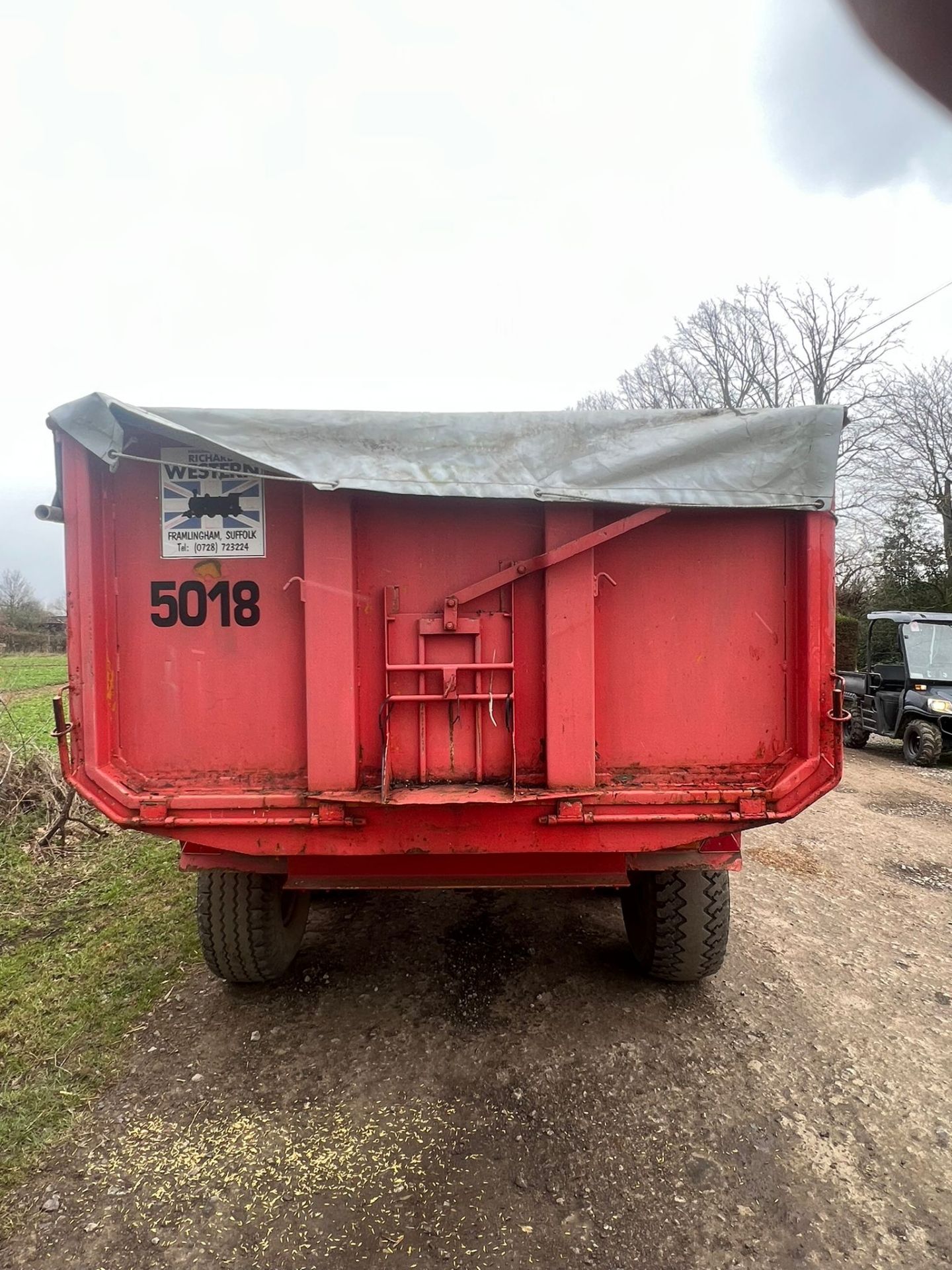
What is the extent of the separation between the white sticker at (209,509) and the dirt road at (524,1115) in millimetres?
2197

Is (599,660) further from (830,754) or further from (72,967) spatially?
(72,967)

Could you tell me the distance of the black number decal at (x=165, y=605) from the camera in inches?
105

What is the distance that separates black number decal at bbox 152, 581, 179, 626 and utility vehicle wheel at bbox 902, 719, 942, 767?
10.6 meters

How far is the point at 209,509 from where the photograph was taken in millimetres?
2645

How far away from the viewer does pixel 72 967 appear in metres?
3.63

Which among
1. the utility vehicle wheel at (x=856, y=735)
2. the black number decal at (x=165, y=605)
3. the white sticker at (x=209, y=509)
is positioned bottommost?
the utility vehicle wheel at (x=856, y=735)

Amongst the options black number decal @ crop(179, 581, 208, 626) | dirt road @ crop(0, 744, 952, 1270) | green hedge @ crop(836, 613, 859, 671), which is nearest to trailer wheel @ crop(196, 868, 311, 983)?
dirt road @ crop(0, 744, 952, 1270)

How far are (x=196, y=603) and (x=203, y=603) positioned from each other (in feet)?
0.09

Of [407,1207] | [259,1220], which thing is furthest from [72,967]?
[407,1207]

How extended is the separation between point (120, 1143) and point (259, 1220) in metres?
0.68

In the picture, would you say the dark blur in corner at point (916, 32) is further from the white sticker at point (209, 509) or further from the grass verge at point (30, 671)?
the grass verge at point (30, 671)

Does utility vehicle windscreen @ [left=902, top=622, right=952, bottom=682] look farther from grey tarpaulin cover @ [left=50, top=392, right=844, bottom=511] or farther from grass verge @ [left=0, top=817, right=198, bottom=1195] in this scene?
grass verge @ [left=0, top=817, right=198, bottom=1195]

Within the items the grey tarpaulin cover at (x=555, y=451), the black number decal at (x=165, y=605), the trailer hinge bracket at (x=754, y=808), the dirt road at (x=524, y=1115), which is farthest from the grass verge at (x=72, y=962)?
the trailer hinge bracket at (x=754, y=808)

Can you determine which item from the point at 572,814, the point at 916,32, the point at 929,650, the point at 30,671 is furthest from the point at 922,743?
the point at 30,671
